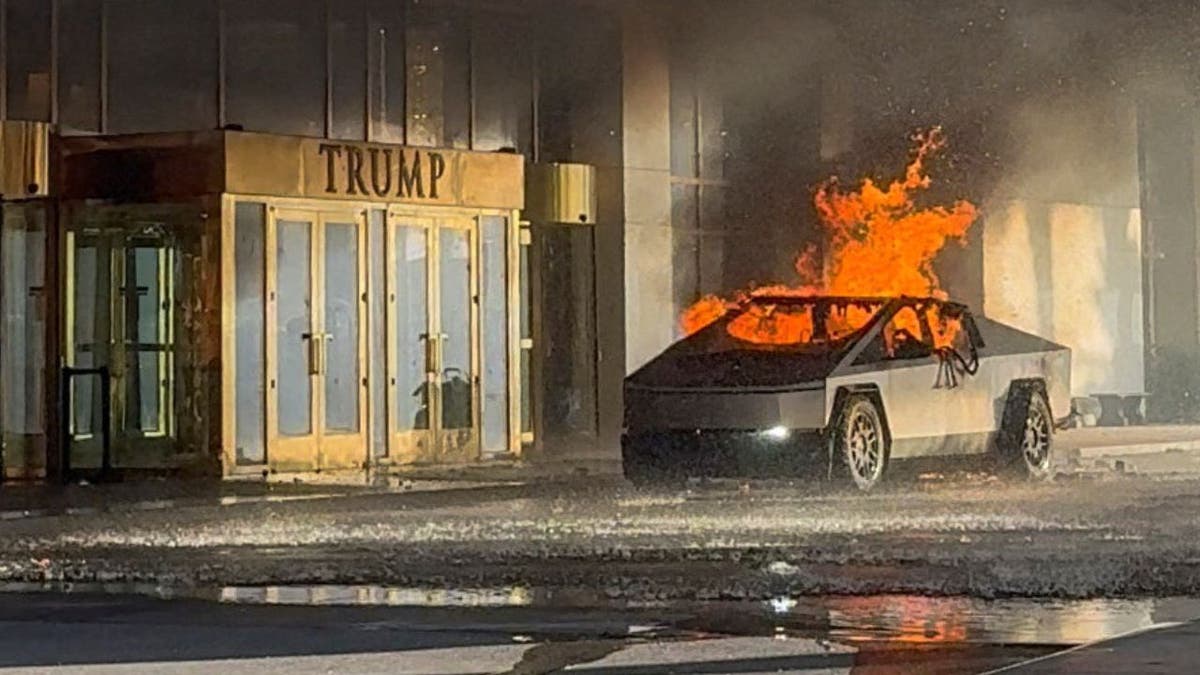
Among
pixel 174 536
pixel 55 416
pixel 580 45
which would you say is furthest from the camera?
pixel 580 45

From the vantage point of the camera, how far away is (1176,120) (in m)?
37.6

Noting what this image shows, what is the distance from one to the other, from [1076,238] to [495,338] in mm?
12517

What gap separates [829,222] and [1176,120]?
31.3 ft

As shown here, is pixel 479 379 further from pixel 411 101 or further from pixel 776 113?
pixel 776 113

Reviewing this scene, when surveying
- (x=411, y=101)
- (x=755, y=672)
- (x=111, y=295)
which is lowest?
(x=755, y=672)

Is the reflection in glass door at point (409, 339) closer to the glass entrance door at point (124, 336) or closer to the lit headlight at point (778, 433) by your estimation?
the glass entrance door at point (124, 336)

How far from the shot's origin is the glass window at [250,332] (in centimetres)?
2408

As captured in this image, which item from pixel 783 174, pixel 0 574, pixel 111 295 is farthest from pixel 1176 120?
pixel 0 574

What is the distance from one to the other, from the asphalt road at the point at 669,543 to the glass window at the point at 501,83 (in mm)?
8345

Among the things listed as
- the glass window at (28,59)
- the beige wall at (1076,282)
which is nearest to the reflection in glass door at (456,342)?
the glass window at (28,59)

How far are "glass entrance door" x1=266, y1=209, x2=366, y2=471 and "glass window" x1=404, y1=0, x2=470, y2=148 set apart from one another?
8.26ft

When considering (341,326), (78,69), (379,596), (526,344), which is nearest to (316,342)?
(341,326)

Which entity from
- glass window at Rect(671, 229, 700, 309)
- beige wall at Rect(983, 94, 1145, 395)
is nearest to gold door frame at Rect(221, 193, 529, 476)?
glass window at Rect(671, 229, 700, 309)

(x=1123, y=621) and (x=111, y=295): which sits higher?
(x=111, y=295)
